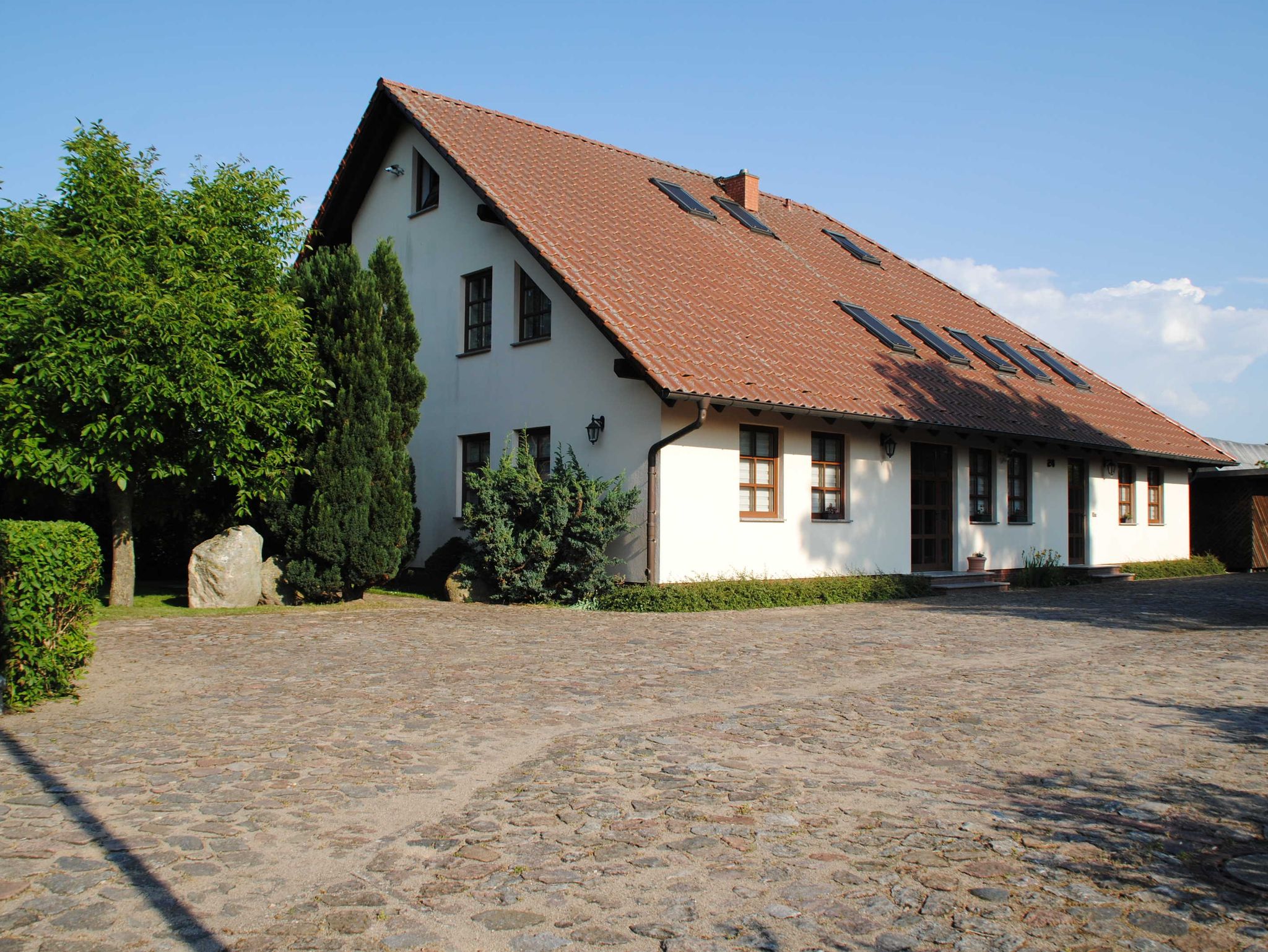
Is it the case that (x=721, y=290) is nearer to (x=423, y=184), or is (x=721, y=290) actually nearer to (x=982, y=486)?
(x=423, y=184)

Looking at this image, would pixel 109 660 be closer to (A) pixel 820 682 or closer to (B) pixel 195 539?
(A) pixel 820 682

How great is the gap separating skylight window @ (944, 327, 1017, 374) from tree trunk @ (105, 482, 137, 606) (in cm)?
1680

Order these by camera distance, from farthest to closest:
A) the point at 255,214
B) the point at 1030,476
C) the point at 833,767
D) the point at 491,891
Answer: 1. the point at 1030,476
2. the point at 255,214
3. the point at 833,767
4. the point at 491,891

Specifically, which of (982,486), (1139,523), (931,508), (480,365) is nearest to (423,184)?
(480,365)

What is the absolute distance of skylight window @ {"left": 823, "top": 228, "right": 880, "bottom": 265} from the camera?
24656 mm

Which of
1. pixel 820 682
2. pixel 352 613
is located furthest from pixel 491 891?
pixel 352 613

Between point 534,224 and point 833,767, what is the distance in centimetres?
1244

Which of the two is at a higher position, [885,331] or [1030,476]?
[885,331]

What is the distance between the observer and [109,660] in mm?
9461

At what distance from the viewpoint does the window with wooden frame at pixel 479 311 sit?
18297mm

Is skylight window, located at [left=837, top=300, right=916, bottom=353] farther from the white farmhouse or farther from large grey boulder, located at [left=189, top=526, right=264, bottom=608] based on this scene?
large grey boulder, located at [left=189, top=526, right=264, bottom=608]

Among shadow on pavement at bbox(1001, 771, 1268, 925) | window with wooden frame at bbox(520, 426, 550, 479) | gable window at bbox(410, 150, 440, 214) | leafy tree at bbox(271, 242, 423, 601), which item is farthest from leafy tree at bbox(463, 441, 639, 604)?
shadow on pavement at bbox(1001, 771, 1268, 925)

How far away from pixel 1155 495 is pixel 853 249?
989 centimetres

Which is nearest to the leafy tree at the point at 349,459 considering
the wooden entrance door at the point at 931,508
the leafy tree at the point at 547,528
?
the leafy tree at the point at 547,528
